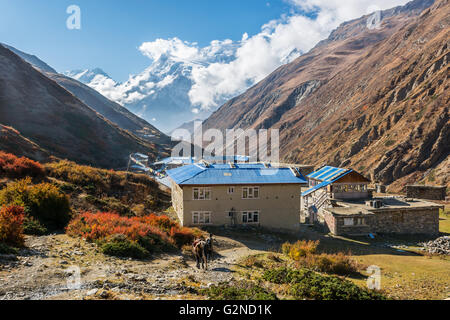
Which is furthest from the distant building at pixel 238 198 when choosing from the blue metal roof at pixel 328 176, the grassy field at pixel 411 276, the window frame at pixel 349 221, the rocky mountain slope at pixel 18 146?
the rocky mountain slope at pixel 18 146

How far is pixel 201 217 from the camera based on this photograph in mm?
28750

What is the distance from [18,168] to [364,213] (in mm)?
34168

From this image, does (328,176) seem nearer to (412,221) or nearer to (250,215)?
(412,221)

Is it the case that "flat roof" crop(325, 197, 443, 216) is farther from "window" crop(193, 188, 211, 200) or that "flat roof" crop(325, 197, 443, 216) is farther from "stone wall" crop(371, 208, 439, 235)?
"window" crop(193, 188, 211, 200)

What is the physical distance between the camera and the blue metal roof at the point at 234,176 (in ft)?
94.5

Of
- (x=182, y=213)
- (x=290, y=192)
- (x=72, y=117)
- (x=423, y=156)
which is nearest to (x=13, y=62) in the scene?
(x=72, y=117)

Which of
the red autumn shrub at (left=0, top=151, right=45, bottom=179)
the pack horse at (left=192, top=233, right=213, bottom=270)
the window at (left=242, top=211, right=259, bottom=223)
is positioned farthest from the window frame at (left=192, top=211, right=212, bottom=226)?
the red autumn shrub at (left=0, top=151, right=45, bottom=179)

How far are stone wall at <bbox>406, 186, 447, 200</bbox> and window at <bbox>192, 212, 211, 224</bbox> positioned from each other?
1512 inches

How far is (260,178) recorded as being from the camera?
2998 centimetres

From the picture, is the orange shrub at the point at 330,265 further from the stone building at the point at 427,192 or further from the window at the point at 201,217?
the stone building at the point at 427,192

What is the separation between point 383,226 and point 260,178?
50.5 ft

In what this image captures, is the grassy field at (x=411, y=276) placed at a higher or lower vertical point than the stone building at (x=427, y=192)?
lower

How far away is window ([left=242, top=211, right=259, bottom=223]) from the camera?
96.8ft

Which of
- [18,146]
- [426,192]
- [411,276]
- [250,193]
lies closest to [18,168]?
[18,146]
